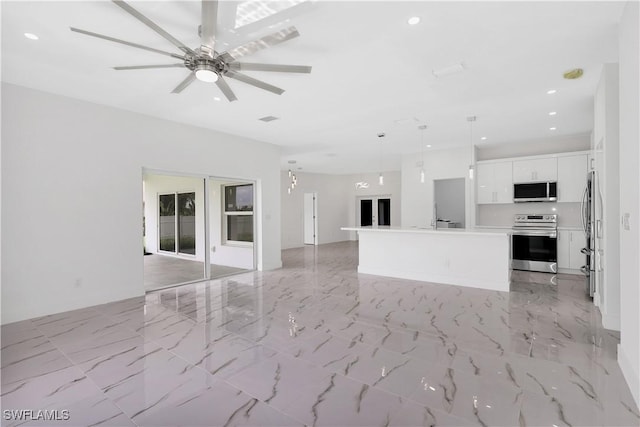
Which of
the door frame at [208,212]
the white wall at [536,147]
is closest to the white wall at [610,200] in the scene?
the white wall at [536,147]

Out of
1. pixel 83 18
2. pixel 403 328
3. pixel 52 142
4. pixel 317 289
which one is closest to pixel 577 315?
pixel 403 328

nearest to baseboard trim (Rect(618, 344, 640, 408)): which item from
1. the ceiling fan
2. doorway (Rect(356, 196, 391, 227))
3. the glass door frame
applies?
the ceiling fan

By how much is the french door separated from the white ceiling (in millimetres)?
1933

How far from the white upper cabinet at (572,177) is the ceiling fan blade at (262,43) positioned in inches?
257

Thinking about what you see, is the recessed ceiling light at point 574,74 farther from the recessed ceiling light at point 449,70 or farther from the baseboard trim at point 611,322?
the baseboard trim at point 611,322

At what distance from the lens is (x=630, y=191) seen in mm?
2381

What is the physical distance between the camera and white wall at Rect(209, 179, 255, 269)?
7.16 metres

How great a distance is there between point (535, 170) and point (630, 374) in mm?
5365

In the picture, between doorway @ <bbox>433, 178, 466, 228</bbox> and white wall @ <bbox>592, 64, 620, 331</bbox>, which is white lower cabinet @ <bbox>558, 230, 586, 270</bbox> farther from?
white wall @ <bbox>592, 64, 620, 331</bbox>

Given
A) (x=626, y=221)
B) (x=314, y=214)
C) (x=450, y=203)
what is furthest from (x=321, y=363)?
(x=314, y=214)

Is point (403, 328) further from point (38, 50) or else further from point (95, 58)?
point (38, 50)

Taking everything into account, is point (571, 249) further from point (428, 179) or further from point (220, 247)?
point (220, 247)

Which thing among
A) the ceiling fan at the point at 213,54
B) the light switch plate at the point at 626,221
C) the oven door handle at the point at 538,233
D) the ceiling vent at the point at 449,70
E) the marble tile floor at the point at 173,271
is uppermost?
the ceiling vent at the point at 449,70

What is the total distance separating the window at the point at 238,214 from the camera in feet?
23.6
